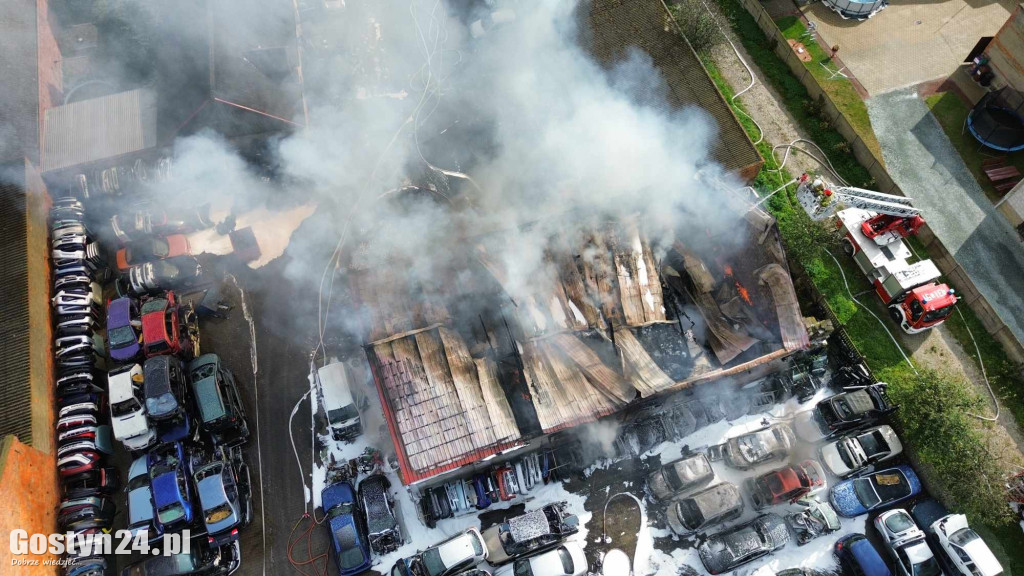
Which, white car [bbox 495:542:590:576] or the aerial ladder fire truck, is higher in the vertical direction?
the aerial ladder fire truck

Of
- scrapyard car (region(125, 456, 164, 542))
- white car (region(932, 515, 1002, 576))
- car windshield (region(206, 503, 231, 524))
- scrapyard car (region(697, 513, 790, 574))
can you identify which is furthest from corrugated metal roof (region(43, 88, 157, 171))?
white car (region(932, 515, 1002, 576))

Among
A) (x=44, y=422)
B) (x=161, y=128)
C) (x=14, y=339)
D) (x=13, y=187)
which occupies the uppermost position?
(x=161, y=128)

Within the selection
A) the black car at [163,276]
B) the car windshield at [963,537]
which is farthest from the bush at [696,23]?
the black car at [163,276]

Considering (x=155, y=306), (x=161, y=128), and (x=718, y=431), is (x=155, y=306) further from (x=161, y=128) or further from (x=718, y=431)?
(x=718, y=431)

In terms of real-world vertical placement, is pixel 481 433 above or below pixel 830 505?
above

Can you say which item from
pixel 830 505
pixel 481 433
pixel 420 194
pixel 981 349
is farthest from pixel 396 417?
pixel 981 349

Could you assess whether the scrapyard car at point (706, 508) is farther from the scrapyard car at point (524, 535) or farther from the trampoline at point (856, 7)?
the trampoline at point (856, 7)

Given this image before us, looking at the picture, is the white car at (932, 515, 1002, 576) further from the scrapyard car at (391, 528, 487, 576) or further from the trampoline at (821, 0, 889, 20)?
the trampoline at (821, 0, 889, 20)

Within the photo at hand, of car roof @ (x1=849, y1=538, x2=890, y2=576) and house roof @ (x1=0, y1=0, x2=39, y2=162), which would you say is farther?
house roof @ (x1=0, y1=0, x2=39, y2=162)
